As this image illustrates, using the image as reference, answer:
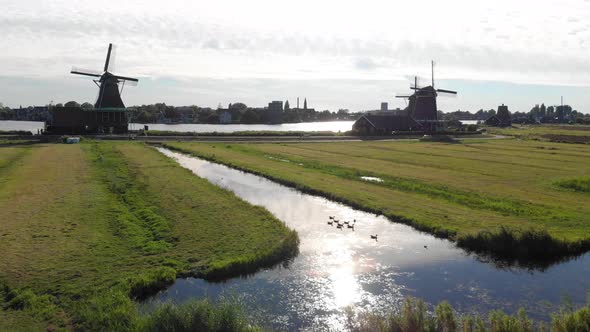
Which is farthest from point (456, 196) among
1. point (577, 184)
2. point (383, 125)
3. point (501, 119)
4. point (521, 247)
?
point (501, 119)

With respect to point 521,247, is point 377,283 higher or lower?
lower

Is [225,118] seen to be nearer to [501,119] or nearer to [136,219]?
[501,119]

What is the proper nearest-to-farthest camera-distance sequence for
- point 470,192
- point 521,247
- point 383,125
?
point 521,247 → point 470,192 → point 383,125

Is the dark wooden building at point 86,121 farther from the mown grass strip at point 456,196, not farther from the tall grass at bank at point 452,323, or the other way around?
the tall grass at bank at point 452,323

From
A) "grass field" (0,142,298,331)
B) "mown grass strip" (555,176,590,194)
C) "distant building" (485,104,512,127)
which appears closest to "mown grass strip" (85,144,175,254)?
"grass field" (0,142,298,331)

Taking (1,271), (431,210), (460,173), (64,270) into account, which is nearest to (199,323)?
(64,270)

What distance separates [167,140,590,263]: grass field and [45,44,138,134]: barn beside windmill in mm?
40419

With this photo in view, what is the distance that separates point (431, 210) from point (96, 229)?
1499 centimetres

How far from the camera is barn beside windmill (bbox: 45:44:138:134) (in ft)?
248

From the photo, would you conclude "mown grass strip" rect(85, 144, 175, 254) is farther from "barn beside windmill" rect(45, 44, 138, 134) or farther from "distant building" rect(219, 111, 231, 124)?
"distant building" rect(219, 111, 231, 124)

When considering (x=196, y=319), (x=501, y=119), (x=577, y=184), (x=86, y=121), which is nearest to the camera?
(x=196, y=319)

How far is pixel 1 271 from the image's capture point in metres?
13.1

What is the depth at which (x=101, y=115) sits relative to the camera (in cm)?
8131

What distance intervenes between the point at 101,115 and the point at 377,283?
77573 mm
